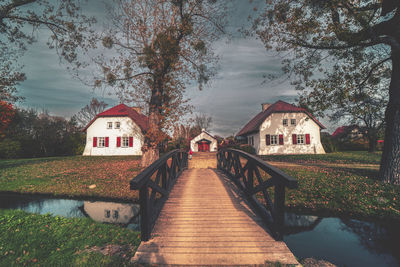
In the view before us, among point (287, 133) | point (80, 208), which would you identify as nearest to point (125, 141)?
point (80, 208)

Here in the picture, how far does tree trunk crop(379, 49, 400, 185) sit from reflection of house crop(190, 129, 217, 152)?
78.7ft

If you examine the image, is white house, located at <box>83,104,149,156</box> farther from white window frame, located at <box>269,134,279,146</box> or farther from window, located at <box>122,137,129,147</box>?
white window frame, located at <box>269,134,279,146</box>

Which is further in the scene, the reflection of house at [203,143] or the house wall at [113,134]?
the reflection of house at [203,143]

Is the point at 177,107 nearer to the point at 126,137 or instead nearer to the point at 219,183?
the point at 219,183

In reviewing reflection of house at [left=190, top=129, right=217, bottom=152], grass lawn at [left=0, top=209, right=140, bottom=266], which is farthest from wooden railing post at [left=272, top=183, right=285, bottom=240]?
reflection of house at [left=190, top=129, right=217, bottom=152]

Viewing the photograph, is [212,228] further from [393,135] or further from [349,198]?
[393,135]

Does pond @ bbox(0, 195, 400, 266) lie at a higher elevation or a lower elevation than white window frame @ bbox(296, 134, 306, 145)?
lower

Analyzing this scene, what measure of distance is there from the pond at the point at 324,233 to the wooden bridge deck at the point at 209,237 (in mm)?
1012

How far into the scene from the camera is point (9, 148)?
2019cm

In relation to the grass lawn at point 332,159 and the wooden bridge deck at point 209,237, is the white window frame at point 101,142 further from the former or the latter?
the wooden bridge deck at point 209,237

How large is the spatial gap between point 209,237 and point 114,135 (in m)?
22.4

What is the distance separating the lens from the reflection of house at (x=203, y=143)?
2997 cm

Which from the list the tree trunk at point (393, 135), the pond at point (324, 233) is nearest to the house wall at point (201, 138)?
the pond at point (324, 233)

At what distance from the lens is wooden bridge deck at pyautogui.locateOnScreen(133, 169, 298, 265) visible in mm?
2555
